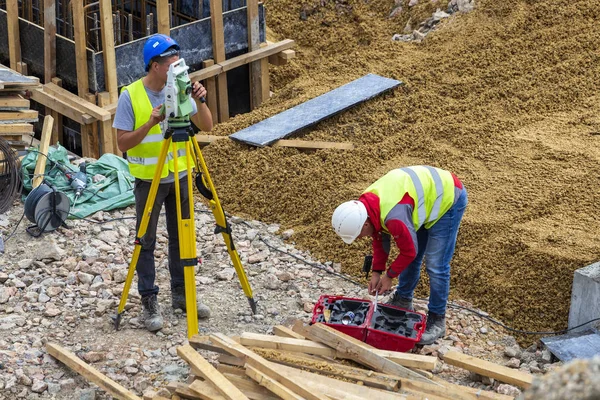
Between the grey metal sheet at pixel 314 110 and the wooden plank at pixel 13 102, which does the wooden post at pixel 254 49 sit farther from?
the wooden plank at pixel 13 102

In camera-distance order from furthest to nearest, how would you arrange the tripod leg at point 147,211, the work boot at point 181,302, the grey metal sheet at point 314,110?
1. the grey metal sheet at point 314,110
2. the work boot at point 181,302
3. the tripod leg at point 147,211

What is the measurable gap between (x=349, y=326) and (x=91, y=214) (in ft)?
10.6

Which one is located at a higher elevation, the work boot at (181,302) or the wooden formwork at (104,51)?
the wooden formwork at (104,51)

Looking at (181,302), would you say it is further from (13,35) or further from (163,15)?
(13,35)

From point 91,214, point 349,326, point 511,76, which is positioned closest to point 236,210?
point 91,214

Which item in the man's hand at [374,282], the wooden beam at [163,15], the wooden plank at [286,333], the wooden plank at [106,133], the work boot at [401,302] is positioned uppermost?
the wooden beam at [163,15]

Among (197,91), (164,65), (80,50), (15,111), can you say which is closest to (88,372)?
(197,91)

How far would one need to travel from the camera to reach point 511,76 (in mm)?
10539

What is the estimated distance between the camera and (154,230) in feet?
20.2

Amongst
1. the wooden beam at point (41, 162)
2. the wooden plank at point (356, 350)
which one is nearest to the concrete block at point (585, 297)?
the wooden plank at point (356, 350)

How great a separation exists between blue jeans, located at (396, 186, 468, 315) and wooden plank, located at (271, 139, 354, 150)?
2997 millimetres

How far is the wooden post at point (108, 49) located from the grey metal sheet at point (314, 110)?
1372 millimetres

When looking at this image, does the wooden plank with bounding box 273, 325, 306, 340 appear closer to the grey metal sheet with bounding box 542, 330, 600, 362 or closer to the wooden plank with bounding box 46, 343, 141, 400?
the wooden plank with bounding box 46, 343, 141, 400

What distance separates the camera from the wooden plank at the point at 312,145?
911cm
